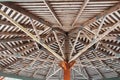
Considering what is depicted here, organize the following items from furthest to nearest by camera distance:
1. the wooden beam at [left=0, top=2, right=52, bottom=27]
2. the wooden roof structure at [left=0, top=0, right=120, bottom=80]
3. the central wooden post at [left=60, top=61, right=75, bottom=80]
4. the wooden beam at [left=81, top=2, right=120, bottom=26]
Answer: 1. the central wooden post at [left=60, top=61, right=75, bottom=80]
2. the wooden roof structure at [left=0, top=0, right=120, bottom=80]
3. the wooden beam at [left=81, top=2, right=120, bottom=26]
4. the wooden beam at [left=0, top=2, right=52, bottom=27]

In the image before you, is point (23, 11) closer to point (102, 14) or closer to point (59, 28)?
point (102, 14)

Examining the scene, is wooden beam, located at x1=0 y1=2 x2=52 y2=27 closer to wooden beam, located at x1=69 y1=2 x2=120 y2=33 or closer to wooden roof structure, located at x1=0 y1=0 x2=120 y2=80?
wooden roof structure, located at x1=0 y1=0 x2=120 y2=80

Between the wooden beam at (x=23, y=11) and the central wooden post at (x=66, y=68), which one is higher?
the wooden beam at (x=23, y=11)

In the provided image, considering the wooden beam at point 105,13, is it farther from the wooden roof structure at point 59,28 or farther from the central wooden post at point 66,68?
the central wooden post at point 66,68

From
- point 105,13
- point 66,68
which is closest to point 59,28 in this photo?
point 66,68

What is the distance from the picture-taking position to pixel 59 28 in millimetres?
12906

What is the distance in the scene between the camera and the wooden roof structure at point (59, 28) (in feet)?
31.4

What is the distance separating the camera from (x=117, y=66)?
18062 mm

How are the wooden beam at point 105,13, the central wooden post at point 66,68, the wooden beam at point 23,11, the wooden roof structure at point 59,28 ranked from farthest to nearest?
1. the central wooden post at point 66,68
2. the wooden roof structure at point 59,28
3. the wooden beam at point 105,13
4. the wooden beam at point 23,11

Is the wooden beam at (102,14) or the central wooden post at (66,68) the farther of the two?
the central wooden post at (66,68)

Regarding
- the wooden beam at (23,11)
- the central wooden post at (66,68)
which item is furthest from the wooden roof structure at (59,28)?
the central wooden post at (66,68)

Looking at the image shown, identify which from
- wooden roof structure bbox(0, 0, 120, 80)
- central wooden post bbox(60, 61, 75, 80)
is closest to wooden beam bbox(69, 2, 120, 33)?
wooden roof structure bbox(0, 0, 120, 80)

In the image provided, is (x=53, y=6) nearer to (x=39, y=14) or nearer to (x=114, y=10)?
(x=39, y=14)

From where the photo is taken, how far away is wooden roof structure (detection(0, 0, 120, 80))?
959 centimetres
